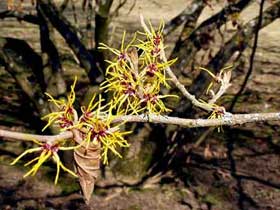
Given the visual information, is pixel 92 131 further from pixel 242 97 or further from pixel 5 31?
pixel 5 31

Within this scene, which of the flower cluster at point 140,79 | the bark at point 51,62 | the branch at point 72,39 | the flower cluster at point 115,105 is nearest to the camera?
the flower cluster at point 115,105

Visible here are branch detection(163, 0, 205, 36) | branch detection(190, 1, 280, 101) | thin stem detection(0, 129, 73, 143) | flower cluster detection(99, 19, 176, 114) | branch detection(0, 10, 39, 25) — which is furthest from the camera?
branch detection(0, 10, 39, 25)

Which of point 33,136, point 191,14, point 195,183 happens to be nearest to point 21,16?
point 191,14

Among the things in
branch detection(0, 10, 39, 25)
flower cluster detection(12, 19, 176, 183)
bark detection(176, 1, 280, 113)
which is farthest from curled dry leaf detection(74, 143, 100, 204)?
branch detection(0, 10, 39, 25)

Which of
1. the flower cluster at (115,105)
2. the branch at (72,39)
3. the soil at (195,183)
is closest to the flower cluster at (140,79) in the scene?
the flower cluster at (115,105)

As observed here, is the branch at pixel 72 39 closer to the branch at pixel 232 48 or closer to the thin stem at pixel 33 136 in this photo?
the branch at pixel 232 48

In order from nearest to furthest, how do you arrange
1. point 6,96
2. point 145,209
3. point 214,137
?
1. point 145,209
2. point 214,137
3. point 6,96

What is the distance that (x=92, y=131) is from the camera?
44.4 inches

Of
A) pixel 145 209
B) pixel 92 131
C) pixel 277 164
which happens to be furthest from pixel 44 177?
pixel 92 131

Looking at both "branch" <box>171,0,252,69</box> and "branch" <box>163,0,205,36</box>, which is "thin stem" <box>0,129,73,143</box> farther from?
"branch" <box>163,0,205,36</box>

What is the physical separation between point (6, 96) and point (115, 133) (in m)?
6.55

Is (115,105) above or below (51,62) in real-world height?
above

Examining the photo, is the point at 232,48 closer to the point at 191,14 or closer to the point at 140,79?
the point at 191,14

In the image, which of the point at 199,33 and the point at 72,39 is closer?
the point at 72,39
